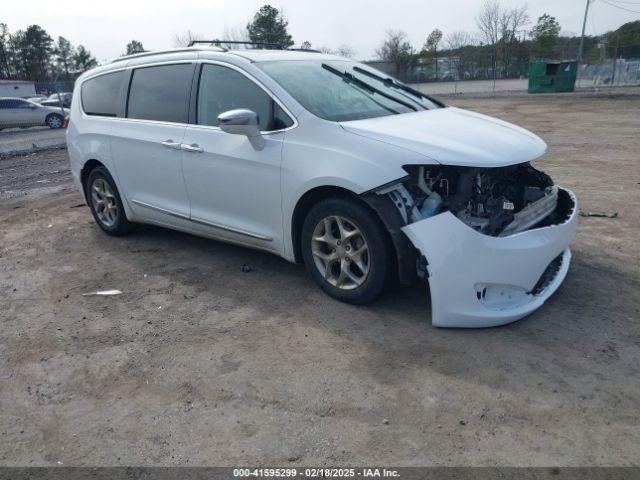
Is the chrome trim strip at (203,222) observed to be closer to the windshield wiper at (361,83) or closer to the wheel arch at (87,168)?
the wheel arch at (87,168)

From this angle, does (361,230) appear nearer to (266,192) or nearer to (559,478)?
(266,192)

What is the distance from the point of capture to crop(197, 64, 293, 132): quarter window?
4141 millimetres

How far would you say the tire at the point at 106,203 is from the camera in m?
5.80

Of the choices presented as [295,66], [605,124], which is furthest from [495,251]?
[605,124]

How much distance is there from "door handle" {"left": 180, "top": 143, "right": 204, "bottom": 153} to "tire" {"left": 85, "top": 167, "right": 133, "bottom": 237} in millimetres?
1399

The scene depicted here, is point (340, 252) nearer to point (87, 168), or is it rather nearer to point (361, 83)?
point (361, 83)

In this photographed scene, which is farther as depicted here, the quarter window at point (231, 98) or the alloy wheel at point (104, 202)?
the alloy wheel at point (104, 202)

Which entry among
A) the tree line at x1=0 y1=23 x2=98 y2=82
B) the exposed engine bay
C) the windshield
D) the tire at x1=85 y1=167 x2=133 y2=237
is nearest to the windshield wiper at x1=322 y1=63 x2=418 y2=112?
the windshield

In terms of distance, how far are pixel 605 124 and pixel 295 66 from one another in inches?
509

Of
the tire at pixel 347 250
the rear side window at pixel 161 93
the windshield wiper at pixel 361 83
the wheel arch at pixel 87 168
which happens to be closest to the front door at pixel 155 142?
the rear side window at pixel 161 93

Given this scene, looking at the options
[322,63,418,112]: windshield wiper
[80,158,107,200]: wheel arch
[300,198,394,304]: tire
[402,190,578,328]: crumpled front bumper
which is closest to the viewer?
[402,190,578,328]: crumpled front bumper

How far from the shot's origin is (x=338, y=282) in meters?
4.00

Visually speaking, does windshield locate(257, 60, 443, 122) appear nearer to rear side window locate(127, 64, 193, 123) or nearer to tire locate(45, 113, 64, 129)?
rear side window locate(127, 64, 193, 123)

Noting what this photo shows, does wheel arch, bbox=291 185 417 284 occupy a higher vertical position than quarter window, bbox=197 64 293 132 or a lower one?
lower
